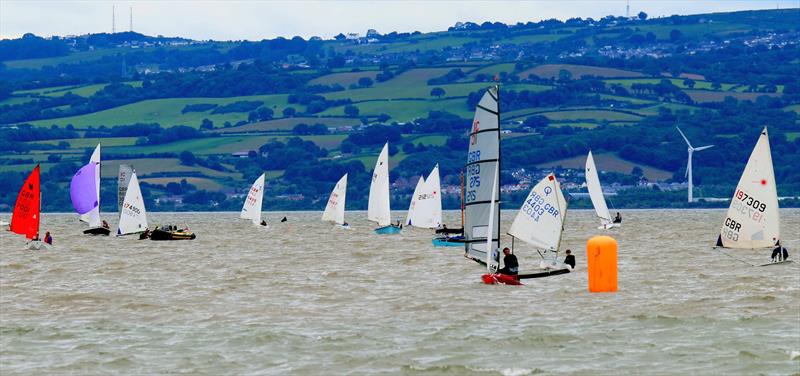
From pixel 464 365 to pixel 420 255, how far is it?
46972mm

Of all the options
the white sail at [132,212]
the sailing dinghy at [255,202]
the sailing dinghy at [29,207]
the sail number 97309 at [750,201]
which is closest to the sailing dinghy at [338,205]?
the sailing dinghy at [255,202]

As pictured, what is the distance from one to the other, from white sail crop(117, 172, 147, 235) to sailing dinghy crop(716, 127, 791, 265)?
53694mm

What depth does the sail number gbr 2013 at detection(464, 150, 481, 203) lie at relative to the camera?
56375 millimetres

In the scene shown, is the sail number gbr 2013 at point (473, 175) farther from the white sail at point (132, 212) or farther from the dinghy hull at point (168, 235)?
the white sail at point (132, 212)

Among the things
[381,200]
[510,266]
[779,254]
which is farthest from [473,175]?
[381,200]

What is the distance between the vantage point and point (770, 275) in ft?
193

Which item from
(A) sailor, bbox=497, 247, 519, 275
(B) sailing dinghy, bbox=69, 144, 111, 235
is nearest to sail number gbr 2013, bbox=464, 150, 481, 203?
(A) sailor, bbox=497, 247, 519, 275

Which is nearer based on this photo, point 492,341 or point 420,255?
point 492,341

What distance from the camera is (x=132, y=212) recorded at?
362 ft

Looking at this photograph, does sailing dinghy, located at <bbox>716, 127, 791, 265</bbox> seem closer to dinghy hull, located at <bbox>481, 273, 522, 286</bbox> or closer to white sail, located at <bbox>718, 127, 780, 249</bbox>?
white sail, located at <bbox>718, 127, 780, 249</bbox>

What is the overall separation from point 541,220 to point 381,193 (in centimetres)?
5558

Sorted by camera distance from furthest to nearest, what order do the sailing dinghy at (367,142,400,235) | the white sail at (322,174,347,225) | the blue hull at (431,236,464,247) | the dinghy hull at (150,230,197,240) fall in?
the white sail at (322,174,347,225) < the sailing dinghy at (367,142,400,235) < the dinghy hull at (150,230,197,240) < the blue hull at (431,236,464,247)

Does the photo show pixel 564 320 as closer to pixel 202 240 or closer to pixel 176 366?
pixel 176 366

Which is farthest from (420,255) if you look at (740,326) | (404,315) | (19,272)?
(740,326)
